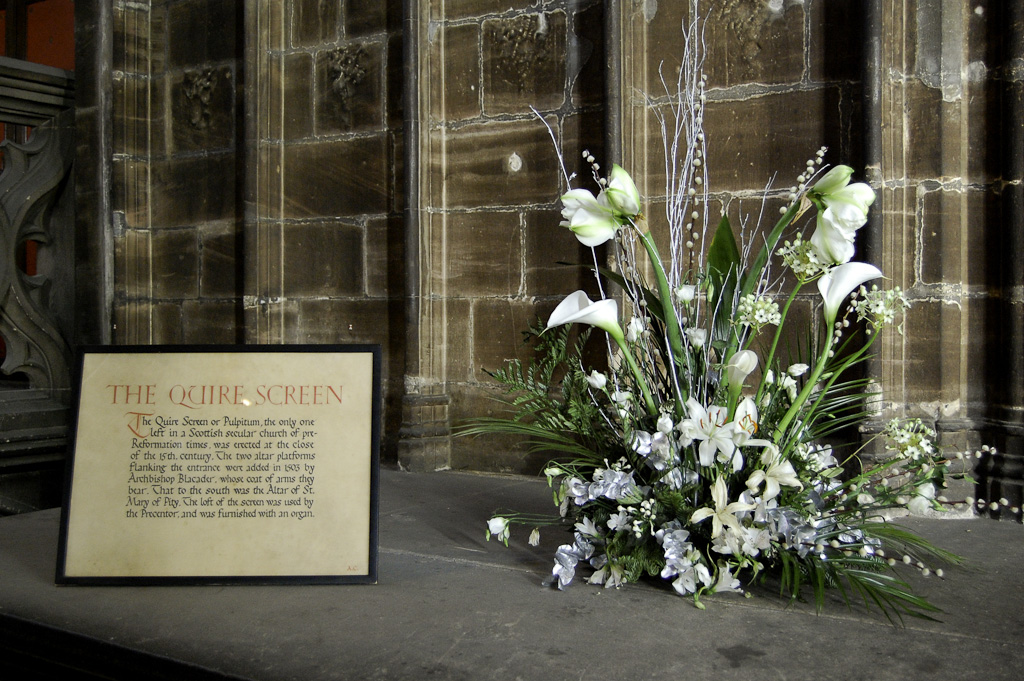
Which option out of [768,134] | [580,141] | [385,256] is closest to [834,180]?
[768,134]

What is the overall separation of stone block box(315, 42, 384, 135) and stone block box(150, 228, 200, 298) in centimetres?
95

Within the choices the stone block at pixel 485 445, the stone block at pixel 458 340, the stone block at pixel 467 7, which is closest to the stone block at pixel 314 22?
the stone block at pixel 467 7

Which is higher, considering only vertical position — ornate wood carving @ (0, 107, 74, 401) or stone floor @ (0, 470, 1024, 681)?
ornate wood carving @ (0, 107, 74, 401)

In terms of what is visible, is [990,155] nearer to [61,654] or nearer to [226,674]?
[226,674]

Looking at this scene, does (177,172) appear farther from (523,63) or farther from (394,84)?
(523,63)

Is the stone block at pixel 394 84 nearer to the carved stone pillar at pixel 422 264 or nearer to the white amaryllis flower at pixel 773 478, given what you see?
the carved stone pillar at pixel 422 264

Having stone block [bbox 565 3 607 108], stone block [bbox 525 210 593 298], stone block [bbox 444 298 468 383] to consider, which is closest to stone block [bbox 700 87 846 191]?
stone block [bbox 565 3 607 108]

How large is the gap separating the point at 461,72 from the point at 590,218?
212 cm

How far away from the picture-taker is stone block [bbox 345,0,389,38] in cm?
398

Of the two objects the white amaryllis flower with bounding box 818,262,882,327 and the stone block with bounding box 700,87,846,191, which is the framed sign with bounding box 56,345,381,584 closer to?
the white amaryllis flower with bounding box 818,262,882,327

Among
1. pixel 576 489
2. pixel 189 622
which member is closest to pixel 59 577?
pixel 189 622

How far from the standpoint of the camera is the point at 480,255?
3811 millimetres

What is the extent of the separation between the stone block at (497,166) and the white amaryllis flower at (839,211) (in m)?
1.83

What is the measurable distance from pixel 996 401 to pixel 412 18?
8.90 feet
